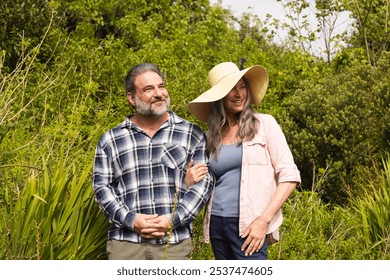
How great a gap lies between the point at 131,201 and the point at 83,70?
8.08 m

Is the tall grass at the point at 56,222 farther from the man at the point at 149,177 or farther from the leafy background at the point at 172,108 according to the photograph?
the man at the point at 149,177

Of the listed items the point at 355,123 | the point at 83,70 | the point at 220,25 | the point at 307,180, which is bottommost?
the point at 307,180

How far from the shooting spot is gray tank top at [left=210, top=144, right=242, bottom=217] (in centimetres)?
447

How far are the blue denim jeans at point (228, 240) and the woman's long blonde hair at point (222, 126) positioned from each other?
371mm

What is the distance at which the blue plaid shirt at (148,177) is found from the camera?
450 centimetres

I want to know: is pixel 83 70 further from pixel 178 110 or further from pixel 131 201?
pixel 131 201

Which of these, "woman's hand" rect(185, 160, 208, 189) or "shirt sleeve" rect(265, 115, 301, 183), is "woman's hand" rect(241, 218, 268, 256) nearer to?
"shirt sleeve" rect(265, 115, 301, 183)

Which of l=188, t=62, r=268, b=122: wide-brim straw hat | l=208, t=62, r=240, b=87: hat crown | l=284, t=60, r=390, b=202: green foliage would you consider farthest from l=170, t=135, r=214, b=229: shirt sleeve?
l=284, t=60, r=390, b=202: green foliage

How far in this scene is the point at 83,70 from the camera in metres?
12.4

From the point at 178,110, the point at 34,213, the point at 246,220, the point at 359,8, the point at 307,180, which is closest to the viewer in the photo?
the point at 246,220

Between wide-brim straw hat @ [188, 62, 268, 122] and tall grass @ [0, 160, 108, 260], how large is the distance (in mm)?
1238

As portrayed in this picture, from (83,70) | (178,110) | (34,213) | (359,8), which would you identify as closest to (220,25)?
(359,8)

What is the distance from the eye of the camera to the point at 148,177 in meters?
4.56

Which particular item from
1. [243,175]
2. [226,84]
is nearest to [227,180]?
[243,175]
